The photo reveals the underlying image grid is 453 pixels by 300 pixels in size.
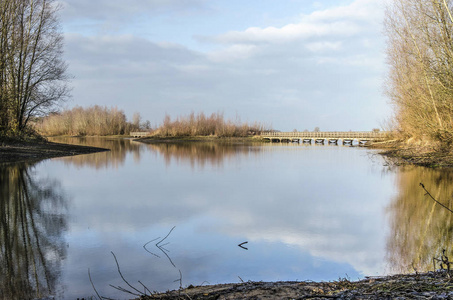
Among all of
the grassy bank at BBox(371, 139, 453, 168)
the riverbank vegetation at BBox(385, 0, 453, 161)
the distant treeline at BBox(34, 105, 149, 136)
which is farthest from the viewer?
the distant treeline at BBox(34, 105, 149, 136)

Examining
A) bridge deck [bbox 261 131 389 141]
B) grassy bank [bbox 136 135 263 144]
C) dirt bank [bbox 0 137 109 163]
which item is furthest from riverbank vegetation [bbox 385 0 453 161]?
grassy bank [bbox 136 135 263 144]

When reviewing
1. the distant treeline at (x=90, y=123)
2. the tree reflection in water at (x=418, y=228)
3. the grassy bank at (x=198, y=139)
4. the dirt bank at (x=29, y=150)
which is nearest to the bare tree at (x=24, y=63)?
the dirt bank at (x=29, y=150)

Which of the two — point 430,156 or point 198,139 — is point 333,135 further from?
point 430,156

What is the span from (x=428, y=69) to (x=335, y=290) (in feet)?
42.4

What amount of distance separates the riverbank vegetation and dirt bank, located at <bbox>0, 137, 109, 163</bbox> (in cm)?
1881

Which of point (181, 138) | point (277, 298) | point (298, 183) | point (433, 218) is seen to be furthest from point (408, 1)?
point (181, 138)

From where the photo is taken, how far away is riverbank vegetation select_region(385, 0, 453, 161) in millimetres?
13555

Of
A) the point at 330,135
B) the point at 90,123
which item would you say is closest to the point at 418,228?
the point at 330,135

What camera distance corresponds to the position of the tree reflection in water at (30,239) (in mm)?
4301

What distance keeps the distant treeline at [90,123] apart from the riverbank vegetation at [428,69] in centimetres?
5883

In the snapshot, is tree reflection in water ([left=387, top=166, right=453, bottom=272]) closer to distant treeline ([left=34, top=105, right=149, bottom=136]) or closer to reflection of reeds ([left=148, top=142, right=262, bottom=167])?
reflection of reeds ([left=148, top=142, right=262, bottom=167])

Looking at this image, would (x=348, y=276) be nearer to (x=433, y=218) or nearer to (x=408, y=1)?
(x=433, y=218)

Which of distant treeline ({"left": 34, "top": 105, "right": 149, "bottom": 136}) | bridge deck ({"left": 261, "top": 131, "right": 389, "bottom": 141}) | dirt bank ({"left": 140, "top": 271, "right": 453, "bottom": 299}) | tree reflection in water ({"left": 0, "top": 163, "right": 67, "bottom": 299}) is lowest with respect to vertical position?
tree reflection in water ({"left": 0, "top": 163, "right": 67, "bottom": 299})

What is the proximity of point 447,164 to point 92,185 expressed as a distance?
14.9 metres
